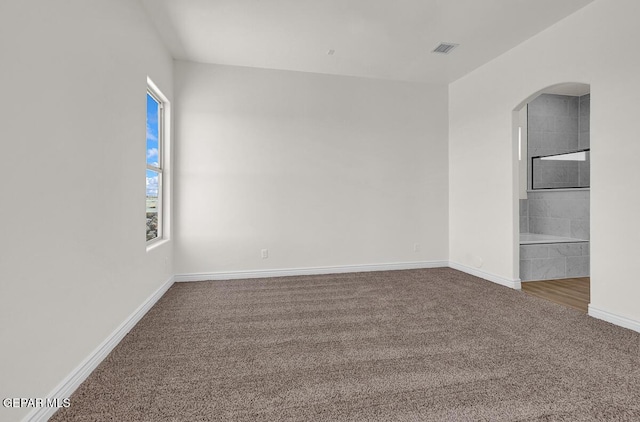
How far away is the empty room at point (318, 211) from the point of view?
4.90 feet

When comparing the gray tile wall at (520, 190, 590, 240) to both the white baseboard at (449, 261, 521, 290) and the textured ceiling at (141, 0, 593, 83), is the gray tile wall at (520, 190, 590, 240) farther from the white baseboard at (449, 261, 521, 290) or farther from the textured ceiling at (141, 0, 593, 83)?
the textured ceiling at (141, 0, 593, 83)

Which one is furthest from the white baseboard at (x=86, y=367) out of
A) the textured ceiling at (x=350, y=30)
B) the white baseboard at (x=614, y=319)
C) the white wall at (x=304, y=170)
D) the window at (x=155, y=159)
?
the white baseboard at (x=614, y=319)

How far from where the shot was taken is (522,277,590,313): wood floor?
10.2 feet

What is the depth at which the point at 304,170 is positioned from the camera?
427cm

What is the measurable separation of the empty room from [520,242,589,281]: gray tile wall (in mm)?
36

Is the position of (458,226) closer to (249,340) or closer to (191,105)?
(249,340)

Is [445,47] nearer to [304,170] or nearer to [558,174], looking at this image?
[304,170]

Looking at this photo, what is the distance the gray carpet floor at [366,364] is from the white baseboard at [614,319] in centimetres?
7

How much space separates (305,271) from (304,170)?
137cm

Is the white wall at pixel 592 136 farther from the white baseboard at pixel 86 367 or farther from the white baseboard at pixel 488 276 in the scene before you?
the white baseboard at pixel 86 367

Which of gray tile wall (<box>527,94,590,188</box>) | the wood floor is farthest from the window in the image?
gray tile wall (<box>527,94,590,188</box>)

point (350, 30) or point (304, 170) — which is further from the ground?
point (350, 30)

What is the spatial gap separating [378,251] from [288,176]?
5.47 feet

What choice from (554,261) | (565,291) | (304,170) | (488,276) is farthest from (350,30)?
(554,261)
